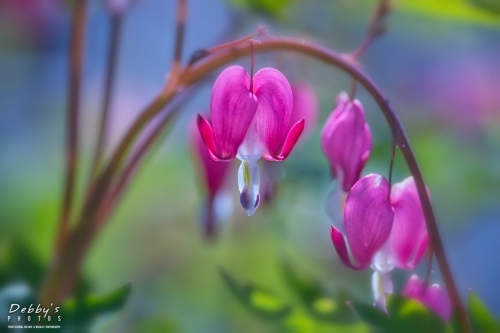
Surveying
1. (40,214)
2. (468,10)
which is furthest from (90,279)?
(468,10)

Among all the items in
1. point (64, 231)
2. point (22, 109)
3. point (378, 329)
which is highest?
point (22, 109)

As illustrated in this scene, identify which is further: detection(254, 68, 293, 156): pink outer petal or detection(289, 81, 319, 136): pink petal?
detection(289, 81, 319, 136): pink petal

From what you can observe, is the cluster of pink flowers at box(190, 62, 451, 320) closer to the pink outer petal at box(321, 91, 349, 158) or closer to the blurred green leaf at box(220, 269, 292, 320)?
the pink outer petal at box(321, 91, 349, 158)

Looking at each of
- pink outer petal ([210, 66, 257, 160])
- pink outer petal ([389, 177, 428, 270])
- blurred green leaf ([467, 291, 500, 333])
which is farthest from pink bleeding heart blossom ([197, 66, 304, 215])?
blurred green leaf ([467, 291, 500, 333])

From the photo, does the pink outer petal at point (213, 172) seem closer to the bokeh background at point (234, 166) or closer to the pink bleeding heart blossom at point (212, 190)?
the pink bleeding heart blossom at point (212, 190)

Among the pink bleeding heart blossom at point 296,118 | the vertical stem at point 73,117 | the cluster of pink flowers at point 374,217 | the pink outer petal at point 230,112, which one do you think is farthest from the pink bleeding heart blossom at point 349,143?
the vertical stem at point 73,117

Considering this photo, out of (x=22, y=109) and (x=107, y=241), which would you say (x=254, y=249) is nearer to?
(x=107, y=241)

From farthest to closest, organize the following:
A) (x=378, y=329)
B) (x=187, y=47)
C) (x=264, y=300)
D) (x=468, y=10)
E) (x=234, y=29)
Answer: (x=187, y=47)
(x=234, y=29)
(x=468, y=10)
(x=264, y=300)
(x=378, y=329)
